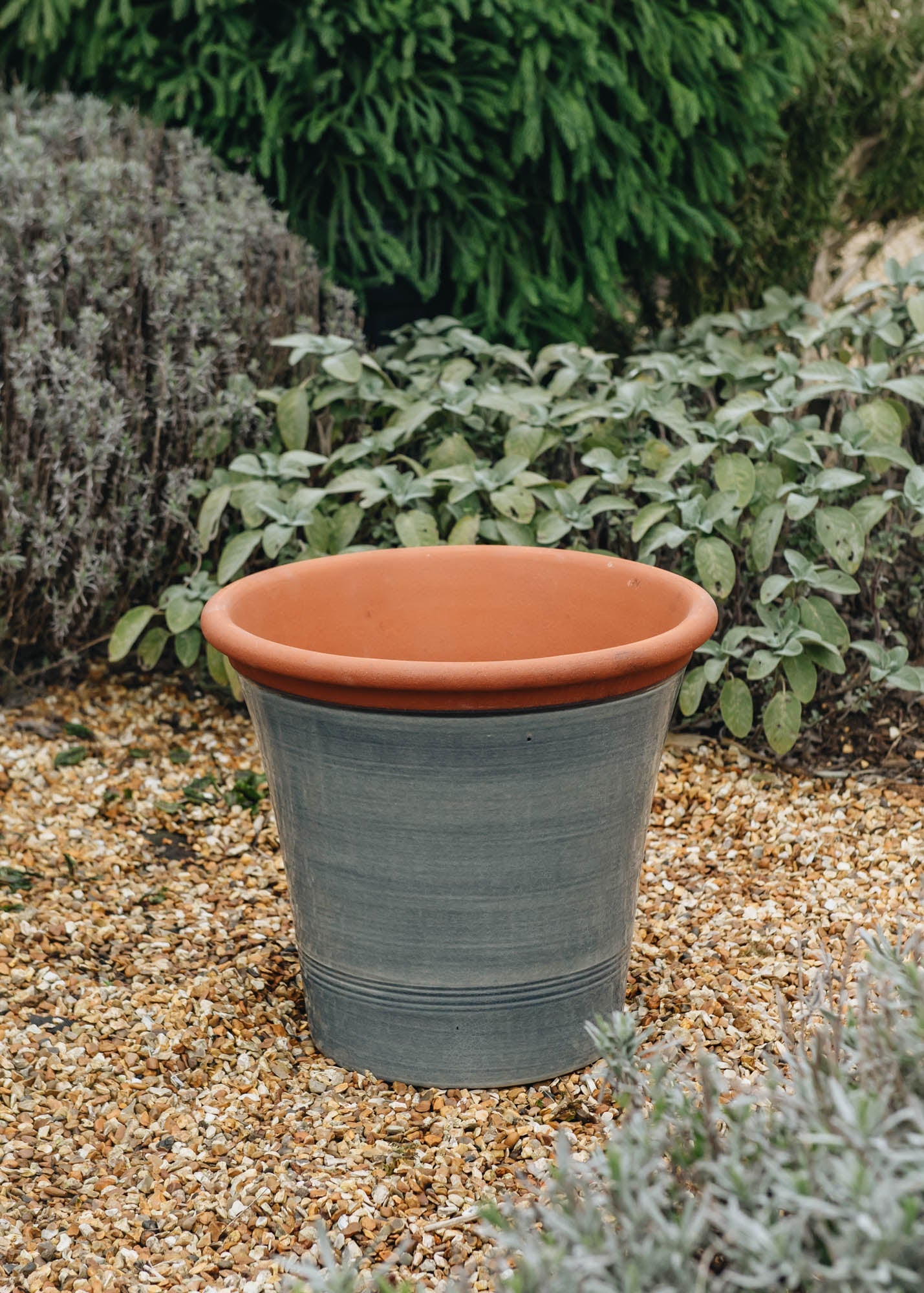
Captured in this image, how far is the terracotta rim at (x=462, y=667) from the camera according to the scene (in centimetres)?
167

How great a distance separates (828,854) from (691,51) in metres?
2.35

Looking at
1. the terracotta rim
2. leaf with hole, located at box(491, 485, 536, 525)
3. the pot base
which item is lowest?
the pot base

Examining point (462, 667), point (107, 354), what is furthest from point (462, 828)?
point (107, 354)

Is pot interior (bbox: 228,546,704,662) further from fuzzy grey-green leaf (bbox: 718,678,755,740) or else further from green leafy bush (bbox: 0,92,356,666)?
green leafy bush (bbox: 0,92,356,666)

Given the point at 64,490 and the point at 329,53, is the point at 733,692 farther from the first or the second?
the point at 329,53

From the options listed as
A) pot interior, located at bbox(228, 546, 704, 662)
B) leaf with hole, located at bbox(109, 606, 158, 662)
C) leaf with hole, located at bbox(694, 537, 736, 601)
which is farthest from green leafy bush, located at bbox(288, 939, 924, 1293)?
leaf with hole, located at bbox(109, 606, 158, 662)

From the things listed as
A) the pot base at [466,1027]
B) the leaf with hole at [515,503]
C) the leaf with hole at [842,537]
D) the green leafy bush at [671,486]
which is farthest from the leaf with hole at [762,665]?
the pot base at [466,1027]

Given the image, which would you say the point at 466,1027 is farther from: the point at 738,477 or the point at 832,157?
the point at 832,157

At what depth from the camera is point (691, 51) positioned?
3.66 m

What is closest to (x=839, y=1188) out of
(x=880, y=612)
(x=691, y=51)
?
(x=880, y=612)

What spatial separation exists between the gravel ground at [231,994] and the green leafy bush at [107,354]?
15.1 inches

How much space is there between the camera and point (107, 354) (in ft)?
10.0

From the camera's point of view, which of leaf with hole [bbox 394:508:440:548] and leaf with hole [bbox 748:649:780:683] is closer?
leaf with hole [bbox 748:649:780:683]

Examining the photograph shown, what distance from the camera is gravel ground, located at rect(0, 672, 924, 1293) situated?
5.49 feet
